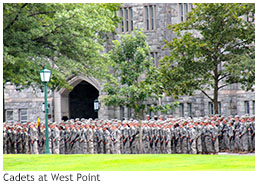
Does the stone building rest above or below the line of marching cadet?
above

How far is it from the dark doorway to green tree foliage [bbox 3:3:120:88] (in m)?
17.6

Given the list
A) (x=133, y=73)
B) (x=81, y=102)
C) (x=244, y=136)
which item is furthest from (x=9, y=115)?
(x=244, y=136)

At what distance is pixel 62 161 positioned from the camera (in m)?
19.2

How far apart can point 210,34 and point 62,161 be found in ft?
42.6

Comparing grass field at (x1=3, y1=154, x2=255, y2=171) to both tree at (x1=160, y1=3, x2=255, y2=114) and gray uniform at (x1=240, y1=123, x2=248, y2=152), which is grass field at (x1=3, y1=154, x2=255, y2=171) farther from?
tree at (x1=160, y1=3, x2=255, y2=114)

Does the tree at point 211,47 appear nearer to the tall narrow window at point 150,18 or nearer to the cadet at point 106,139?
the cadet at point 106,139

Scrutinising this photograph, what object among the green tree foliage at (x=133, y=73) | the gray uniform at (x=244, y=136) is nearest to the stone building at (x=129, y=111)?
the green tree foliage at (x=133, y=73)

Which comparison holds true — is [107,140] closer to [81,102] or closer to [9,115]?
[81,102]

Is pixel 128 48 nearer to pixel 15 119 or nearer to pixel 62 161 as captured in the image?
pixel 62 161

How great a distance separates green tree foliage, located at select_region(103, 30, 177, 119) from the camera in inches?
974

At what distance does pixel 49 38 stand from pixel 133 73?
3.87 meters

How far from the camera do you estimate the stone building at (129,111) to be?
3781 centimetres

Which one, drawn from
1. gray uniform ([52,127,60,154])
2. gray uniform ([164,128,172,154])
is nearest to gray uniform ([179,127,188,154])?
gray uniform ([164,128,172,154])
